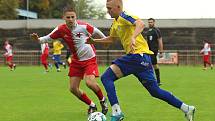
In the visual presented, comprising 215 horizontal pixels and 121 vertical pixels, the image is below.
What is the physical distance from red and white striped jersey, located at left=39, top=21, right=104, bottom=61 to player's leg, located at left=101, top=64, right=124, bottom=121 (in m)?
1.92

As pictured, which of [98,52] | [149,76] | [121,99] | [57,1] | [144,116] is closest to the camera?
[149,76]

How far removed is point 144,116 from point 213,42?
40136mm

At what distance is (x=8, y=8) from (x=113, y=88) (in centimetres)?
6350

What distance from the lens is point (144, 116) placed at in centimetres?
1014

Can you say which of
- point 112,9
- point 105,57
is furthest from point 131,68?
point 105,57

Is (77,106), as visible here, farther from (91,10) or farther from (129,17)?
(91,10)

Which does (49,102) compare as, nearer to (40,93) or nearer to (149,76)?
(40,93)

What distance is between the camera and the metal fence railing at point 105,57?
44094mm

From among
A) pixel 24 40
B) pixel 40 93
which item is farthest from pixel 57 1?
pixel 40 93

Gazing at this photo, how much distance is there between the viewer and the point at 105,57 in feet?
150

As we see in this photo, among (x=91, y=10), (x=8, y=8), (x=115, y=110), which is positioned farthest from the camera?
(x=91, y=10)

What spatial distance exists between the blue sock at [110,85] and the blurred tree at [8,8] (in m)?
62.5

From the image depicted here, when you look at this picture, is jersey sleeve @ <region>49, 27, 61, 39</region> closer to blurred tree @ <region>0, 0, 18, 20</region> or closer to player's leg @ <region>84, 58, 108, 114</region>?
player's leg @ <region>84, 58, 108, 114</region>

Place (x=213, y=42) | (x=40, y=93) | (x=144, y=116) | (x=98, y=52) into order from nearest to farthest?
(x=144, y=116) < (x=40, y=93) < (x=98, y=52) < (x=213, y=42)
